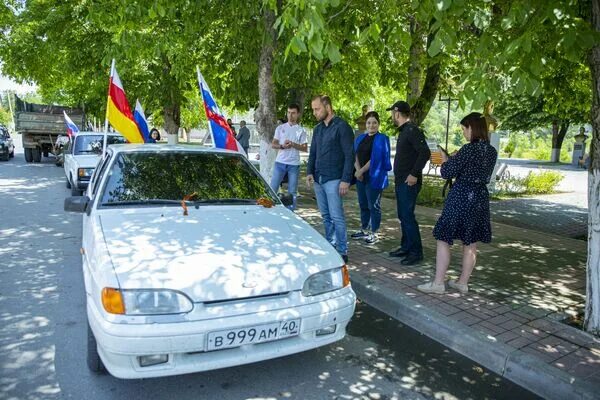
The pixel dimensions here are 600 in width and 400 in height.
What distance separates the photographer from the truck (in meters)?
21.1

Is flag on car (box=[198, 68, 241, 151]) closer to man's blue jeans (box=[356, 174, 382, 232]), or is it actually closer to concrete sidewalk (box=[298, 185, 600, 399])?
man's blue jeans (box=[356, 174, 382, 232])

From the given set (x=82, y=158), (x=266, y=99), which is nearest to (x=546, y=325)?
(x=266, y=99)

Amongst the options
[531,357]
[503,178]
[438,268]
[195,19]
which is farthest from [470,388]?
[503,178]

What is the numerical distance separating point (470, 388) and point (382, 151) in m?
3.90

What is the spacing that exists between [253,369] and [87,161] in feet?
28.7

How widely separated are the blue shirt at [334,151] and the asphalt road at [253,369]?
175 centimetres

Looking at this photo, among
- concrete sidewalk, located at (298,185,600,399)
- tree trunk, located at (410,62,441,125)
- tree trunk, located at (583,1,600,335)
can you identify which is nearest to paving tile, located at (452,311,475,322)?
concrete sidewalk, located at (298,185,600,399)

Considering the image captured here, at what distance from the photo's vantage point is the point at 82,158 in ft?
35.5

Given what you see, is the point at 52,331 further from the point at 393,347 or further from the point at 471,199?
the point at 471,199

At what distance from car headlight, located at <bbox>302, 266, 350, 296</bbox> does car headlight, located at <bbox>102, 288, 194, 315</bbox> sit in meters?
0.81

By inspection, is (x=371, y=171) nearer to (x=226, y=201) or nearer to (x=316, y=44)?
(x=226, y=201)

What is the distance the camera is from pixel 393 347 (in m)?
3.79

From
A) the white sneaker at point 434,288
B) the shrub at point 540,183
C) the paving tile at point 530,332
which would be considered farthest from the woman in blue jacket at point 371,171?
the shrub at point 540,183

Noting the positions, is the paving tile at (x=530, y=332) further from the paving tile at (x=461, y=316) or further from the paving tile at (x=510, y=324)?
the paving tile at (x=461, y=316)
